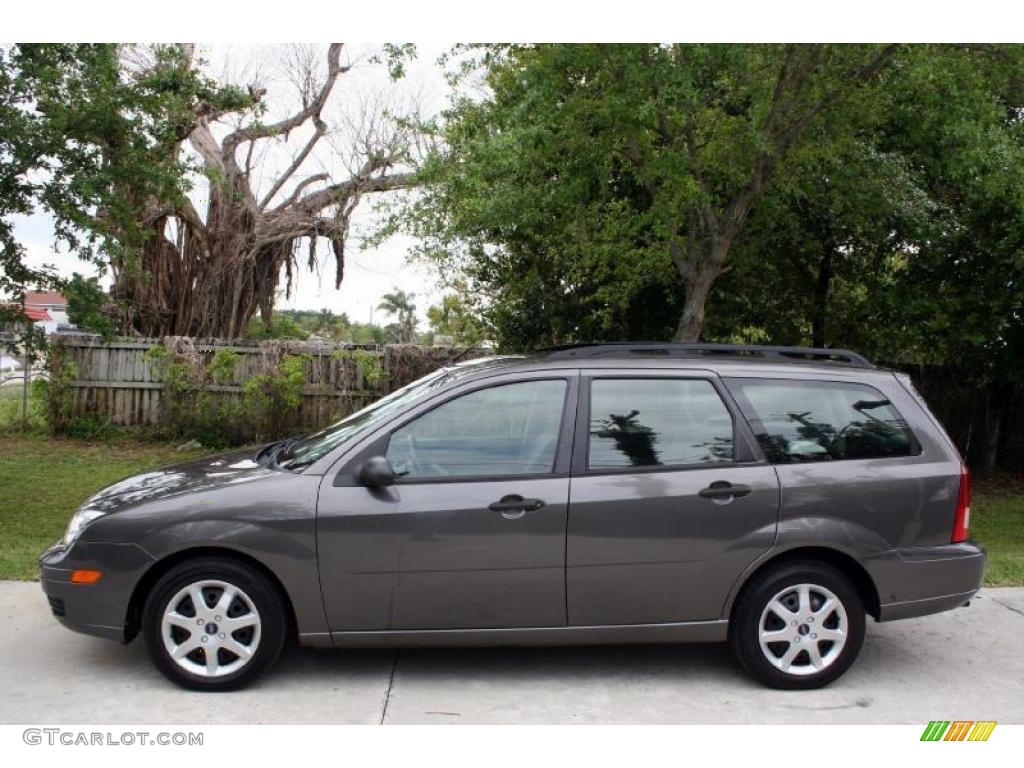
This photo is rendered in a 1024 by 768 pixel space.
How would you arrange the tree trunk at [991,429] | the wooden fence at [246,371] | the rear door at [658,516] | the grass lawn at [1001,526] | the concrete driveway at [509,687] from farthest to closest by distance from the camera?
the tree trunk at [991,429] → the wooden fence at [246,371] → the grass lawn at [1001,526] → the rear door at [658,516] → the concrete driveway at [509,687]

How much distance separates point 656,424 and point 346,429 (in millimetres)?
1658

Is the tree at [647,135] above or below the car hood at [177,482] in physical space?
above

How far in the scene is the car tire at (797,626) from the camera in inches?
185

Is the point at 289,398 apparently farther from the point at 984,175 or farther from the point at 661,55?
the point at 984,175

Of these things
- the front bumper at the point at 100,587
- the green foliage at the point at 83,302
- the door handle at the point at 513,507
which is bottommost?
the front bumper at the point at 100,587

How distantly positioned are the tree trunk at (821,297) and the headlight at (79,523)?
954 centimetres

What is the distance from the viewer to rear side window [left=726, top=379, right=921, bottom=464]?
16.0 ft

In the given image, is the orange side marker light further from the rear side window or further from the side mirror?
the rear side window

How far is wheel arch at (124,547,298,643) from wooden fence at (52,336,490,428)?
326 inches

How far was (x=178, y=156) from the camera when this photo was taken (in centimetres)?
922

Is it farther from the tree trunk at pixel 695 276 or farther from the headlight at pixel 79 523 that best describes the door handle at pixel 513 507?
the tree trunk at pixel 695 276

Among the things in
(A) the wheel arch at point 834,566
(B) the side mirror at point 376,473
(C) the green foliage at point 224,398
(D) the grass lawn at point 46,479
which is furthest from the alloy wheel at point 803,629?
(C) the green foliage at point 224,398

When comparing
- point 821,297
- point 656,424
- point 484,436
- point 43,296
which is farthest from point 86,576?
point 43,296

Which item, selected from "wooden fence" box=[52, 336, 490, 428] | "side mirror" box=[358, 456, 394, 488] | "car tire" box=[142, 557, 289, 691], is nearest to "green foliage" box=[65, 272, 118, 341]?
"wooden fence" box=[52, 336, 490, 428]
